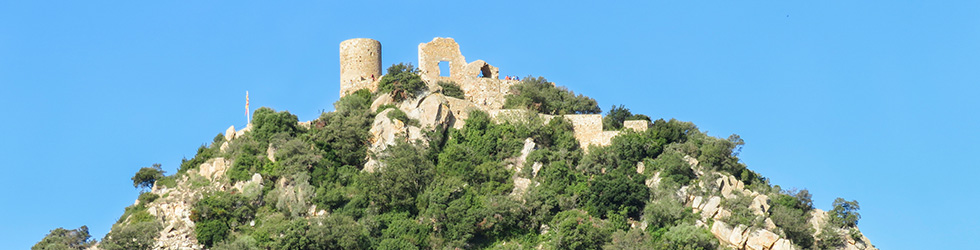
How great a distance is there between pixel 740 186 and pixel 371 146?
15.3m

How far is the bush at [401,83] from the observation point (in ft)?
232

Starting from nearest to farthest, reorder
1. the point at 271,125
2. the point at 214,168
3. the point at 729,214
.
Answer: the point at 729,214, the point at 214,168, the point at 271,125

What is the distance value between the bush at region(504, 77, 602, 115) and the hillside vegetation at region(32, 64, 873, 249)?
1429mm

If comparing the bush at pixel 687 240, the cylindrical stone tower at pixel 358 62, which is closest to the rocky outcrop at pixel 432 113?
the cylindrical stone tower at pixel 358 62

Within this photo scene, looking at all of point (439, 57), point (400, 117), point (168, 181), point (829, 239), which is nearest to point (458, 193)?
point (400, 117)

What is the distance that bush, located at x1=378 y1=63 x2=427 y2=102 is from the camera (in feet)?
232

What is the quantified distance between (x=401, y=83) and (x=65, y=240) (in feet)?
51.8

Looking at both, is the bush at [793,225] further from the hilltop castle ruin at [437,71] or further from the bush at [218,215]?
the bush at [218,215]

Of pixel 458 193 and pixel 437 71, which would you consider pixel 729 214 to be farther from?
pixel 437 71

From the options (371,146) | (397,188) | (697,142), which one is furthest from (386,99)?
(697,142)

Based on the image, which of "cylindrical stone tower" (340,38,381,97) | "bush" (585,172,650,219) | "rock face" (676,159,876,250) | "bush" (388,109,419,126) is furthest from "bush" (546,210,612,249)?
"cylindrical stone tower" (340,38,381,97)

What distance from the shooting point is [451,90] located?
72.5 meters

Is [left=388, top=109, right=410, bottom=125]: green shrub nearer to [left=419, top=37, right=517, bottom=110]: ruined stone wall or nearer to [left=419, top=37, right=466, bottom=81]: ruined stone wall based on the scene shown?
[left=419, top=37, right=517, bottom=110]: ruined stone wall

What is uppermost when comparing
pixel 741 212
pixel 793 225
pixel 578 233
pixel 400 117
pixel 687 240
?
pixel 400 117
